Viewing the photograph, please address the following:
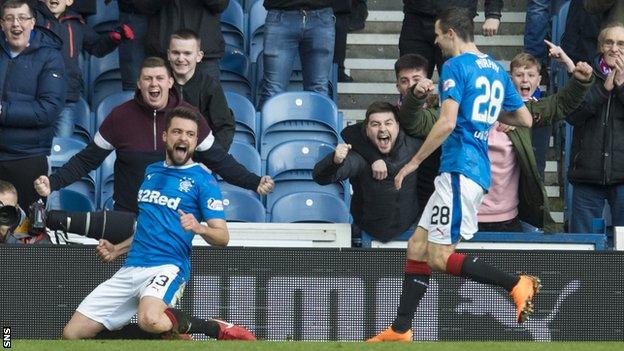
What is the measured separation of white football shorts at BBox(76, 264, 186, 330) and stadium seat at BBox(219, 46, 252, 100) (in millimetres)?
3942

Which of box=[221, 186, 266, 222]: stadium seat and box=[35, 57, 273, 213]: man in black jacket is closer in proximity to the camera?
box=[35, 57, 273, 213]: man in black jacket

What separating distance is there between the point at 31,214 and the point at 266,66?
3.72 m

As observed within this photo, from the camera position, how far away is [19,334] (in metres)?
8.67

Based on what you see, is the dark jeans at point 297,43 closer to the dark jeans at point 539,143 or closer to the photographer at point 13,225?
the dark jeans at point 539,143

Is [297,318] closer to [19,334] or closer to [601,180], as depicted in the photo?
[19,334]

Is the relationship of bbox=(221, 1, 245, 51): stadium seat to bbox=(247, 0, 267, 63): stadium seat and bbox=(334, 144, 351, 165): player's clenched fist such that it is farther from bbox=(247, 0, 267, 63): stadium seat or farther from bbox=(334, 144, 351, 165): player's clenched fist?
bbox=(334, 144, 351, 165): player's clenched fist

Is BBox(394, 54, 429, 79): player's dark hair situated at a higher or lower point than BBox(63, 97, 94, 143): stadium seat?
higher

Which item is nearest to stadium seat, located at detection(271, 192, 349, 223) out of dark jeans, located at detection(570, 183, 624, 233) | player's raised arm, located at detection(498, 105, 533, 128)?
dark jeans, located at detection(570, 183, 624, 233)

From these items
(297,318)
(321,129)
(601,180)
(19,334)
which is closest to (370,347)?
(297,318)

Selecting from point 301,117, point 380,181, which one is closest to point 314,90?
point 301,117

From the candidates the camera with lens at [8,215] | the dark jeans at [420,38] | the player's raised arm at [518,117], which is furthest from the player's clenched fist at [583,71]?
the camera with lens at [8,215]

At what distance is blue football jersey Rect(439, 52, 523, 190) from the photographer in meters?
8.12

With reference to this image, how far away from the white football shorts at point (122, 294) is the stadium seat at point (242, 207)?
2.14 m

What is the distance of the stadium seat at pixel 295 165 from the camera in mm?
11008
